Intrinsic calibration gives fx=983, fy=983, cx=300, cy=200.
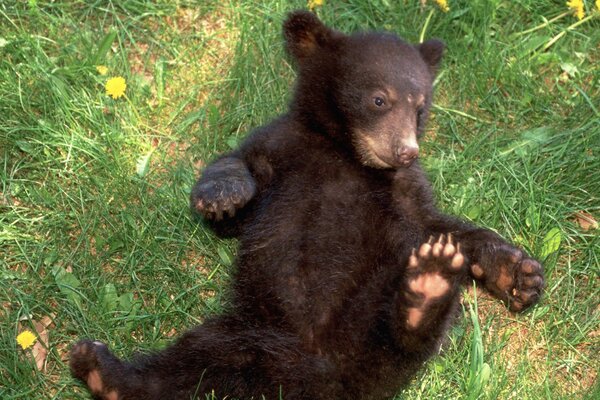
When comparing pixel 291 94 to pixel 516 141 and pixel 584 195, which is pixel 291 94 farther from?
pixel 584 195

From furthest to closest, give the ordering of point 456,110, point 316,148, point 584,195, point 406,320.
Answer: point 456,110 < point 584,195 < point 316,148 < point 406,320

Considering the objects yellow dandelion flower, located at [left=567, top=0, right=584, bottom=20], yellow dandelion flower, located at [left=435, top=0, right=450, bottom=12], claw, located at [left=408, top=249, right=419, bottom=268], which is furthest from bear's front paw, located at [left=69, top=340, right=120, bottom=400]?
yellow dandelion flower, located at [left=567, top=0, right=584, bottom=20]

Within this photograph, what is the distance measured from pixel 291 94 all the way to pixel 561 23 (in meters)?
2.32

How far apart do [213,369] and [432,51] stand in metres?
2.63

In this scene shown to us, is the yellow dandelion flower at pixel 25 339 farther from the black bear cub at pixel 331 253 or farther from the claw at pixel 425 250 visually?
the claw at pixel 425 250

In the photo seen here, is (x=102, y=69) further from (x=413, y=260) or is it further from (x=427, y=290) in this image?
(x=427, y=290)

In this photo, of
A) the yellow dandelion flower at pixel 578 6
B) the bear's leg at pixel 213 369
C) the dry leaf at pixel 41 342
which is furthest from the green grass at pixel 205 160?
the bear's leg at pixel 213 369

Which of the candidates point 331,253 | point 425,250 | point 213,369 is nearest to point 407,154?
point 331,253

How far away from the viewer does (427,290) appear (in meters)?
5.00

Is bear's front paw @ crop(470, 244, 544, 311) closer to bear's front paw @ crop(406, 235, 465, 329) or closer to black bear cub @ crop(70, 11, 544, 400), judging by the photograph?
black bear cub @ crop(70, 11, 544, 400)

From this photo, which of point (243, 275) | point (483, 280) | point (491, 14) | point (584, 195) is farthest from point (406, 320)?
point (491, 14)

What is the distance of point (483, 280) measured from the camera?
560cm

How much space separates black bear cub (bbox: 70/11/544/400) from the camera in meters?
5.17

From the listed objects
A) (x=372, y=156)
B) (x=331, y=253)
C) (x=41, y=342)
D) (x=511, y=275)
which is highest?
(x=372, y=156)
